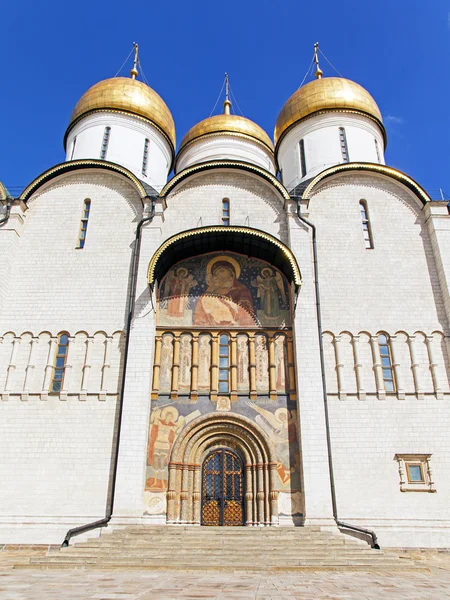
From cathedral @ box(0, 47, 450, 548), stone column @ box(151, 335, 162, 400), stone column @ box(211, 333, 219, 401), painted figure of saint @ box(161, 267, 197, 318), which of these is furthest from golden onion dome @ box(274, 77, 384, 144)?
stone column @ box(151, 335, 162, 400)

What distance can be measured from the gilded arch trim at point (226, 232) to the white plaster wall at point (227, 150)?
6.17m

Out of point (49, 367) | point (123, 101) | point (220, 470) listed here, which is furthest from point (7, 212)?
point (220, 470)

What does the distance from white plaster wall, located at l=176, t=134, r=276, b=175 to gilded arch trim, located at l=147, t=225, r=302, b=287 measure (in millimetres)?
6171

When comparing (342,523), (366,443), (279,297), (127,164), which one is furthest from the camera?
(127,164)

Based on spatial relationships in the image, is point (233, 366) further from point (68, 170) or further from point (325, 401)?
point (68, 170)

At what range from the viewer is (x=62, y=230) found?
1120 centimetres

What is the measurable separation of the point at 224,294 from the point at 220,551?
16.7ft

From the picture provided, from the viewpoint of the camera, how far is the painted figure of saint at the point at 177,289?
33.8ft

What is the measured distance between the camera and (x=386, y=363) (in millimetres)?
9750

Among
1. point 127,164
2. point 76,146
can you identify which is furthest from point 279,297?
point 76,146

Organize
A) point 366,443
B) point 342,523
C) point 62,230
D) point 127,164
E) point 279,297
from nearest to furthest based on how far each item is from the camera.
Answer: point 342,523 → point 366,443 → point 279,297 → point 62,230 → point 127,164

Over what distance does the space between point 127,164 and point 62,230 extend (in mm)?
3634

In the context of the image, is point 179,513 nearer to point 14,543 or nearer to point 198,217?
point 14,543

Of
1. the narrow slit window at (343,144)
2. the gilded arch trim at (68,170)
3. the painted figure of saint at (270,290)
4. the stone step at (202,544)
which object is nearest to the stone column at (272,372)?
the painted figure of saint at (270,290)
